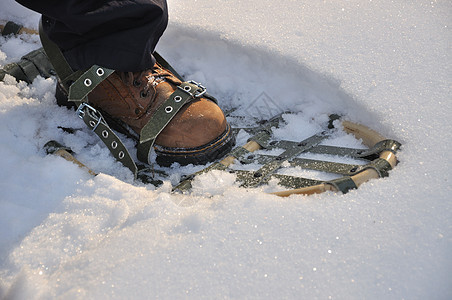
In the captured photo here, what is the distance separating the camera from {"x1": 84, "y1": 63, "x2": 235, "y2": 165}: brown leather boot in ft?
5.41

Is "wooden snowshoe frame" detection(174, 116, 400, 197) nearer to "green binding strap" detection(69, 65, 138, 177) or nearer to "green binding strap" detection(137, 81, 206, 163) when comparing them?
"green binding strap" detection(137, 81, 206, 163)

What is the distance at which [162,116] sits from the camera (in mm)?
1646

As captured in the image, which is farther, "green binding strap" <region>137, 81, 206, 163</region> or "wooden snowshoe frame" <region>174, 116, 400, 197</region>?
"green binding strap" <region>137, 81, 206, 163</region>

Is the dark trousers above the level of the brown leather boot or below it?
above

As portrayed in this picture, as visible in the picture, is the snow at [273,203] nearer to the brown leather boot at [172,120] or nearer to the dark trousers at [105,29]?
the brown leather boot at [172,120]

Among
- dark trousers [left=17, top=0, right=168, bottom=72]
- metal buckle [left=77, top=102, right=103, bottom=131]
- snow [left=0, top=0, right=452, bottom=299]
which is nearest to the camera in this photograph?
snow [left=0, top=0, right=452, bottom=299]

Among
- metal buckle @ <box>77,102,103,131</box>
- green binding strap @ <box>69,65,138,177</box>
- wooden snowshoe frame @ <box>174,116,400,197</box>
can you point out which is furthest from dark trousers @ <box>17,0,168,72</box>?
wooden snowshoe frame @ <box>174,116,400,197</box>

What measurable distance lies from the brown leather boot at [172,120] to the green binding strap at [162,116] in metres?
0.03

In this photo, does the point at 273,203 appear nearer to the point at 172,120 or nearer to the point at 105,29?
the point at 172,120

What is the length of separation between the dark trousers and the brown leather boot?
3.3 inches

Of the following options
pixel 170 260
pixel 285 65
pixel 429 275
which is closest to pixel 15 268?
pixel 170 260

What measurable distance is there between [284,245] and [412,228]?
1.12 ft

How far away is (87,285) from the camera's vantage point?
39.2 inches

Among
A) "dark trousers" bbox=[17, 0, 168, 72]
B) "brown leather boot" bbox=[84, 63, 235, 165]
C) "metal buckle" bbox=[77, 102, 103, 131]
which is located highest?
"dark trousers" bbox=[17, 0, 168, 72]
